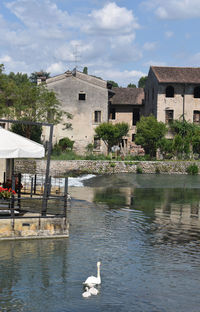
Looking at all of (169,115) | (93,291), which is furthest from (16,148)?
(169,115)

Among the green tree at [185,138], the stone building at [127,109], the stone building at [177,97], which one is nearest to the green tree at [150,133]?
the green tree at [185,138]

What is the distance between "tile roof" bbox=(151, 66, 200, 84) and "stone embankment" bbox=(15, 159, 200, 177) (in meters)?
11.8

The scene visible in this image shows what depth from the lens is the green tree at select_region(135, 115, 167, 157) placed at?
161 ft

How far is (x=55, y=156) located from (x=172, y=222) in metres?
27.8

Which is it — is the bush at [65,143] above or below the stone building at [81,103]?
below

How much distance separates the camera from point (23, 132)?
164 ft

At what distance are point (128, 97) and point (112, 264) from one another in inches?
1938

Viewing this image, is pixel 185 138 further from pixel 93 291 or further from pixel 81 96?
pixel 93 291

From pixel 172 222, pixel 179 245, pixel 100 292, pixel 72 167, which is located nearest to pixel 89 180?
pixel 72 167

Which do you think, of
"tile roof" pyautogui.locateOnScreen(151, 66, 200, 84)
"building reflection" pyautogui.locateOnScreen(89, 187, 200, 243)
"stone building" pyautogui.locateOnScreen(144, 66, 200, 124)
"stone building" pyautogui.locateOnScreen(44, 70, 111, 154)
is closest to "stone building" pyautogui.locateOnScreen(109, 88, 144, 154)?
"stone building" pyautogui.locateOnScreen(44, 70, 111, 154)

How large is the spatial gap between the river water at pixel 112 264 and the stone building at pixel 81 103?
30098 millimetres

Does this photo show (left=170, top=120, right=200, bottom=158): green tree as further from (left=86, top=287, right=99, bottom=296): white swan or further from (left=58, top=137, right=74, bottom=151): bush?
(left=86, top=287, right=99, bottom=296): white swan

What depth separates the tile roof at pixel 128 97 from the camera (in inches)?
2370

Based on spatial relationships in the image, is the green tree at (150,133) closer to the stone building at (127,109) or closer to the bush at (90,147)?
the bush at (90,147)
